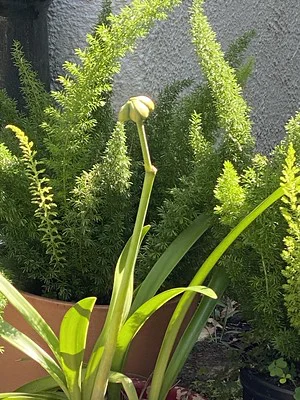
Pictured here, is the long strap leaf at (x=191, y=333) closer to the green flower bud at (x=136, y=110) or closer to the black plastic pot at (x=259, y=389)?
the black plastic pot at (x=259, y=389)

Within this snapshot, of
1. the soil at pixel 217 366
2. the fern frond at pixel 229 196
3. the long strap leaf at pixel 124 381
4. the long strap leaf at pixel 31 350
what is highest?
the fern frond at pixel 229 196

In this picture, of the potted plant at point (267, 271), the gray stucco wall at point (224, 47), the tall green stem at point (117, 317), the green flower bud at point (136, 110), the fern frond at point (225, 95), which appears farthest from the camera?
the gray stucco wall at point (224, 47)

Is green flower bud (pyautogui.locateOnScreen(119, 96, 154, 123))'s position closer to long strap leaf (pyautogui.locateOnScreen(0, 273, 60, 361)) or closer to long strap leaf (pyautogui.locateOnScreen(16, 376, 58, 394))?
long strap leaf (pyautogui.locateOnScreen(0, 273, 60, 361))

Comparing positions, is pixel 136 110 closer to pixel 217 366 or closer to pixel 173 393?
pixel 173 393

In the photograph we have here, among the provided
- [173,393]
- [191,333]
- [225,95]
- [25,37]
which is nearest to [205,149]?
[225,95]

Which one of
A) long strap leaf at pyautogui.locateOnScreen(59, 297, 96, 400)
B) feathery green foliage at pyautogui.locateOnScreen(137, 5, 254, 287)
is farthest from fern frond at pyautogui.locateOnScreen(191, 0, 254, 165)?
long strap leaf at pyautogui.locateOnScreen(59, 297, 96, 400)

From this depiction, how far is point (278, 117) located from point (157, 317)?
1.49 m

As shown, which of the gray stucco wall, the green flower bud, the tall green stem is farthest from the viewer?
the gray stucco wall

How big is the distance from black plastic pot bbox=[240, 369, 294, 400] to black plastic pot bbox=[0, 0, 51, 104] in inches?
31.8

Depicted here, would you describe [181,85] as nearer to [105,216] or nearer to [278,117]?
[105,216]

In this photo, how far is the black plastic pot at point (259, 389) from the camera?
0.95m

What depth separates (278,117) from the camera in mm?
2373

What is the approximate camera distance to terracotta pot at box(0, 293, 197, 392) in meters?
1.02

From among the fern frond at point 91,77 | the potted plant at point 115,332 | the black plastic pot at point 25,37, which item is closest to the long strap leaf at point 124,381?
the potted plant at point 115,332
